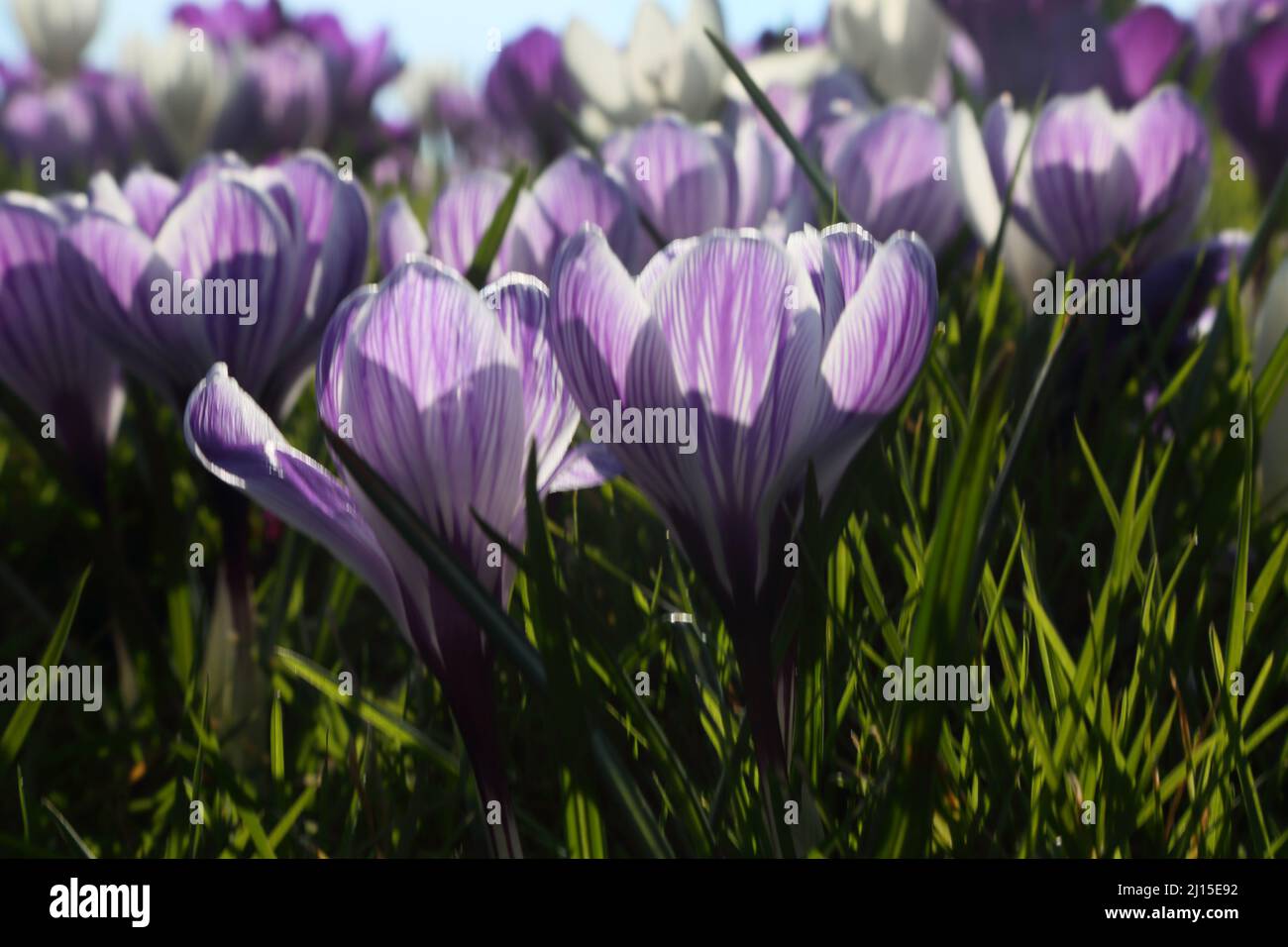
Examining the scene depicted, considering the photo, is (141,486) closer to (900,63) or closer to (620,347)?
(620,347)

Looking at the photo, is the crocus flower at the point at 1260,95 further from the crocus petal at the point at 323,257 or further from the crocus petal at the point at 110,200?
the crocus petal at the point at 110,200

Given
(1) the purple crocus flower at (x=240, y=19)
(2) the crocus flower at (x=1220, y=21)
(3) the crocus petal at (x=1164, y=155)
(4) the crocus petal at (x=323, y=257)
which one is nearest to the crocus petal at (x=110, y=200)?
(4) the crocus petal at (x=323, y=257)

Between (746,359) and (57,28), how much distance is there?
411cm

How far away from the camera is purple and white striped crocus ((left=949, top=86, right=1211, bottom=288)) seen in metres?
1.33

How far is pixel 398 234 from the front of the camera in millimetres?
1226

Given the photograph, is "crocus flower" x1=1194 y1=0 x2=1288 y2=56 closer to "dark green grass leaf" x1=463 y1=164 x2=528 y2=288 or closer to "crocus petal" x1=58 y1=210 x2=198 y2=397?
"dark green grass leaf" x1=463 y1=164 x2=528 y2=288

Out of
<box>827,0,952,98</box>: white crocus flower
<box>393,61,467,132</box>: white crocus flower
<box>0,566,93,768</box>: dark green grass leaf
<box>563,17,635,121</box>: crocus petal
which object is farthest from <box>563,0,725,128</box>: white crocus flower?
<box>393,61,467,132</box>: white crocus flower

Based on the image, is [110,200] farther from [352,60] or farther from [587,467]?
[352,60]

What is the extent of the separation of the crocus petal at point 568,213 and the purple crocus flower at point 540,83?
172 cm

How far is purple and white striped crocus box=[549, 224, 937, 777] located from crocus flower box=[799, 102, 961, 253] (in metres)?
0.68

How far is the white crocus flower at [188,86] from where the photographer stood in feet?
10.0

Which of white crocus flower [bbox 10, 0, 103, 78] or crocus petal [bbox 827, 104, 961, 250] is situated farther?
white crocus flower [bbox 10, 0, 103, 78]

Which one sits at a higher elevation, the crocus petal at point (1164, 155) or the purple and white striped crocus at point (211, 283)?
the crocus petal at point (1164, 155)

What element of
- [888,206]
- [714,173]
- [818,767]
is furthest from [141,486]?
[818,767]
